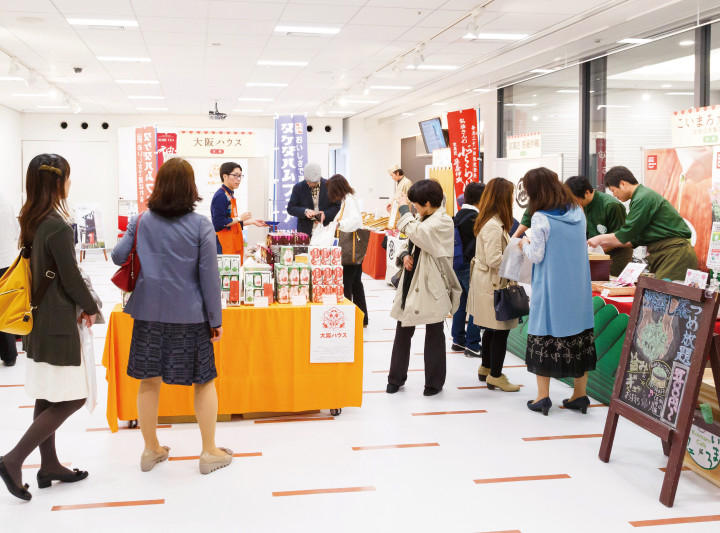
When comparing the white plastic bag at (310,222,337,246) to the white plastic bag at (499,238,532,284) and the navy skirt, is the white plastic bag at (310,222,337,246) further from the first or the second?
the navy skirt

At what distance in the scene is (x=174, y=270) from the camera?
127 inches

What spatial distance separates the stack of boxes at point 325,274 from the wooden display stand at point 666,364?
1.68 m

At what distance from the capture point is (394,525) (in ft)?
9.64

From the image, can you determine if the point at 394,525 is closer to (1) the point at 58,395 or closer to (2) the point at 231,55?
(1) the point at 58,395

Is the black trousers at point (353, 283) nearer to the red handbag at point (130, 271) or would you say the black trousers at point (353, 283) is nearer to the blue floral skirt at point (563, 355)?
the blue floral skirt at point (563, 355)

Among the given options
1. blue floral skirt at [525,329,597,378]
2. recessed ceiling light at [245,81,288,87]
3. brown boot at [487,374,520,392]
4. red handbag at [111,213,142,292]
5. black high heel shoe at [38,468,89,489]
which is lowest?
black high heel shoe at [38,468,89,489]

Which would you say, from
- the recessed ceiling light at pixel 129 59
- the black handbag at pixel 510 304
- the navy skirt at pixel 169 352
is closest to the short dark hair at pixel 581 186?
the black handbag at pixel 510 304

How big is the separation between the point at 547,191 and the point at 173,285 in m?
2.20

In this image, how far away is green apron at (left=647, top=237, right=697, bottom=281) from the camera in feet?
16.9

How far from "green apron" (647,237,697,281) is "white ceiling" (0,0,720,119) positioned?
2.19 meters

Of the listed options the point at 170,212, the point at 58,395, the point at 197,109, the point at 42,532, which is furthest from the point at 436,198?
the point at 197,109

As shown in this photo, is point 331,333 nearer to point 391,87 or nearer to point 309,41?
point 309,41

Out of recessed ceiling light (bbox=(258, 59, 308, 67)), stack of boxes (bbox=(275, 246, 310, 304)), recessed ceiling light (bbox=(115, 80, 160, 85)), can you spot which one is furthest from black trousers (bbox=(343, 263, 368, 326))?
recessed ceiling light (bbox=(115, 80, 160, 85))

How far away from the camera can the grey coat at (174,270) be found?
3211 millimetres
